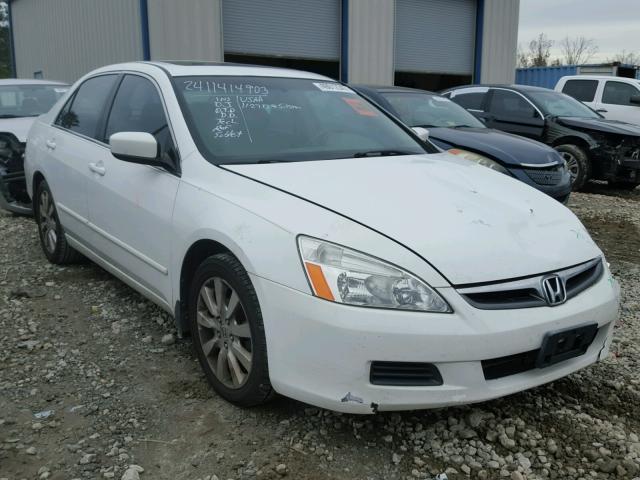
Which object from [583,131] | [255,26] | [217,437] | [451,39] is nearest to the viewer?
[217,437]

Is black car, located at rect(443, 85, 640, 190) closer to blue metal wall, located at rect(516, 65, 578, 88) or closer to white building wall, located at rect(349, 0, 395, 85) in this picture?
white building wall, located at rect(349, 0, 395, 85)

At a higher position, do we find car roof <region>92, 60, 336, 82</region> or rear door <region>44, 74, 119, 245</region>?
car roof <region>92, 60, 336, 82</region>

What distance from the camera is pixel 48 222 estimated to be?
15.8ft

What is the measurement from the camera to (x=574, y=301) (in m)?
2.46

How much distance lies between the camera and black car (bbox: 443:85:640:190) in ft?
28.9

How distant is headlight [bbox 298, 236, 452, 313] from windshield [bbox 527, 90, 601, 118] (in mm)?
7882

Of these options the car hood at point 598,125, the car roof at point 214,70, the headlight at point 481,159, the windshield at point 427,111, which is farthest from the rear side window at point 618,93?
the car roof at point 214,70

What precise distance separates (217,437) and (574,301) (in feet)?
5.07

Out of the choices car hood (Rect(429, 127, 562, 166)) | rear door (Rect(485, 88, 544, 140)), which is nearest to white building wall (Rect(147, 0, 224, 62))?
rear door (Rect(485, 88, 544, 140))

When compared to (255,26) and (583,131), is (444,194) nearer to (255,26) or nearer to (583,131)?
(583,131)

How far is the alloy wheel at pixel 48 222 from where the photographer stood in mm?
4691

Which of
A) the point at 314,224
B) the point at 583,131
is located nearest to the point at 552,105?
the point at 583,131

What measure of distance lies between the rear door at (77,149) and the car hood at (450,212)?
1530 millimetres

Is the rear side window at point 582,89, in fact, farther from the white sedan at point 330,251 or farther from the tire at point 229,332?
the tire at point 229,332
